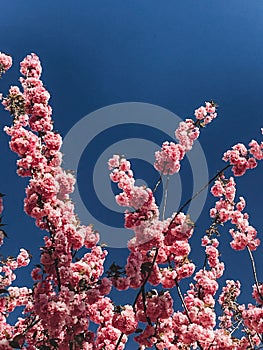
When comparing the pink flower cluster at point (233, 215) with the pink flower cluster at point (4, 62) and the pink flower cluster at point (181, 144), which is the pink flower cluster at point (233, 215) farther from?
the pink flower cluster at point (4, 62)

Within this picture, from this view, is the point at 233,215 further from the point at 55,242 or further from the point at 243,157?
the point at 55,242

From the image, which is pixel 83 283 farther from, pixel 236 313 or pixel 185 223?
pixel 236 313

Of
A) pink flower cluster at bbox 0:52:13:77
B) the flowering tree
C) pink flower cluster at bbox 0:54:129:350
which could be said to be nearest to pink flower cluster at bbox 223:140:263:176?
the flowering tree

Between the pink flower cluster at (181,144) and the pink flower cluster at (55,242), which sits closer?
the pink flower cluster at (55,242)

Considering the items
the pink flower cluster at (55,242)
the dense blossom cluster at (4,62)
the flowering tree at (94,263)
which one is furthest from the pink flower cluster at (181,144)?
the dense blossom cluster at (4,62)

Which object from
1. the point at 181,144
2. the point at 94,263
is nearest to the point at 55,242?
the point at 94,263

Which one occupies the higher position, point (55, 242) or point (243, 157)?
point (243, 157)

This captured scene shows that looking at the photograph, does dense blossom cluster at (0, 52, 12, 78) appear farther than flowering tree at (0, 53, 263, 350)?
Yes

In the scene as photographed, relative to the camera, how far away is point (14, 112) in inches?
263

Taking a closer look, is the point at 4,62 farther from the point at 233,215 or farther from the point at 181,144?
the point at 233,215

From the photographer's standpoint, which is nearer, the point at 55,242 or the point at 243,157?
the point at 55,242

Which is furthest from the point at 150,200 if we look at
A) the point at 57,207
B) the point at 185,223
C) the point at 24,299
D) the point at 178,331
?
the point at 24,299

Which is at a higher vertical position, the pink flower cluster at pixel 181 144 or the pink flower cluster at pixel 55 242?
the pink flower cluster at pixel 181 144

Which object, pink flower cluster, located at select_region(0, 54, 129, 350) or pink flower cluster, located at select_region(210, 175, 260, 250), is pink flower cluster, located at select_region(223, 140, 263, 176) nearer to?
pink flower cluster, located at select_region(210, 175, 260, 250)
